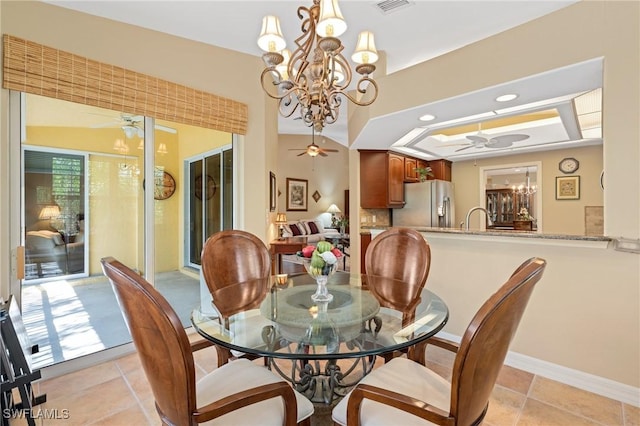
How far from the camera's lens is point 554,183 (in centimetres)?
557

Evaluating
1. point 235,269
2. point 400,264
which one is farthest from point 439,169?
point 235,269

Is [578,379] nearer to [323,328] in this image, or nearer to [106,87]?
[323,328]

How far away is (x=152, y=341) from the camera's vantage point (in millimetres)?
938

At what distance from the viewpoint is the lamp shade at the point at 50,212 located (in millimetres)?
2273

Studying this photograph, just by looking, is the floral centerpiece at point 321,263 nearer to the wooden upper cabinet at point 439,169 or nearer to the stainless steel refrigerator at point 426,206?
the stainless steel refrigerator at point 426,206

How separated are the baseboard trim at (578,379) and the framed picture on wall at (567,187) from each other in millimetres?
4464

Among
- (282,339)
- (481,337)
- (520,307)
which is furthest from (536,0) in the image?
(282,339)

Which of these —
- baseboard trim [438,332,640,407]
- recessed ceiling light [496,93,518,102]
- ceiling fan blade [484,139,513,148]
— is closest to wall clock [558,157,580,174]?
ceiling fan blade [484,139,513,148]

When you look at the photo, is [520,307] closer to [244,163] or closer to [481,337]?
[481,337]

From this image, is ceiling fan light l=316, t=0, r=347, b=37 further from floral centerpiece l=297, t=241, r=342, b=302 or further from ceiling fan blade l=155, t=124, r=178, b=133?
ceiling fan blade l=155, t=124, r=178, b=133

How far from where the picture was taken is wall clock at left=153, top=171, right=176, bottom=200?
9.43ft

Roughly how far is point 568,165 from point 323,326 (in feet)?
20.1

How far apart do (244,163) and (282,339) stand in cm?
239

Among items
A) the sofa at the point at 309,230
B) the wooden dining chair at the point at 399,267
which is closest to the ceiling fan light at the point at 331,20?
the wooden dining chair at the point at 399,267
